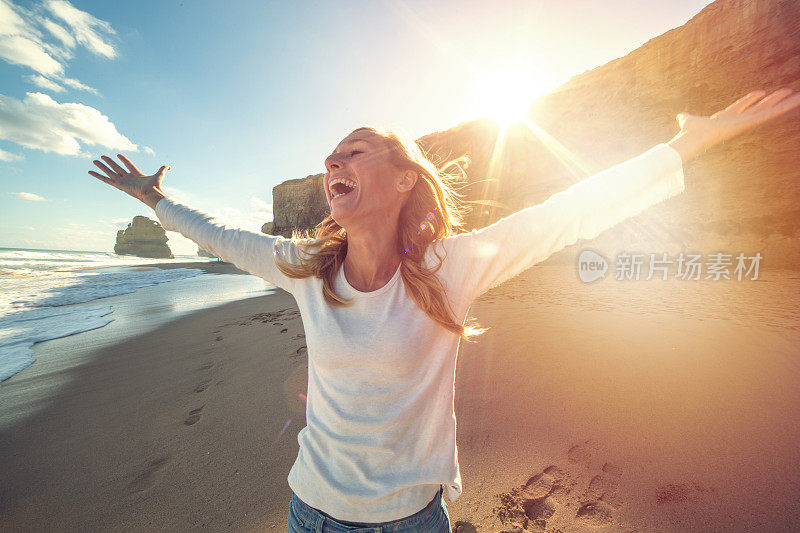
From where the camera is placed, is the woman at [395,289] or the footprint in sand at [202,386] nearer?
the woman at [395,289]

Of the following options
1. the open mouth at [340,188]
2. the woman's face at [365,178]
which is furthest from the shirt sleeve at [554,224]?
the open mouth at [340,188]

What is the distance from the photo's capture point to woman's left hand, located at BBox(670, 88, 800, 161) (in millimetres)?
1286

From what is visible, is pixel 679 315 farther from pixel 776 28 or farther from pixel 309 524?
pixel 776 28

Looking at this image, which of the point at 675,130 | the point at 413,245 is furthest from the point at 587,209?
the point at 675,130

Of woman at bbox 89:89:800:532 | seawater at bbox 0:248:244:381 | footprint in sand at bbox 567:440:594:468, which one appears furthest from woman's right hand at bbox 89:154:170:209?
seawater at bbox 0:248:244:381

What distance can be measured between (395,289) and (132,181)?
169cm

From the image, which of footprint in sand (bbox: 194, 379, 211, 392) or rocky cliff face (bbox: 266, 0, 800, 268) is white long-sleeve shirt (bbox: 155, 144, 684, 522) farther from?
rocky cliff face (bbox: 266, 0, 800, 268)

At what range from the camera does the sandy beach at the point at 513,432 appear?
210 centimetres

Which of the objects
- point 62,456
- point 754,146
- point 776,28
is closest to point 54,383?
point 62,456

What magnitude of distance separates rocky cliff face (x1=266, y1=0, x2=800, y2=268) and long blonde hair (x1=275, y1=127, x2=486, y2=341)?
9.56 metres

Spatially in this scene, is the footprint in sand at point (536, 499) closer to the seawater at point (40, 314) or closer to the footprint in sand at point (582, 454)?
the footprint in sand at point (582, 454)

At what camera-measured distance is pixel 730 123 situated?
1300 mm

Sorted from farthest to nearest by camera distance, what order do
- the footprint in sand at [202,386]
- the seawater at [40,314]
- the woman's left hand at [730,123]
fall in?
1. the seawater at [40,314]
2. the footprint in sand at [202,386]
3. the woman's left hand at [730,123]

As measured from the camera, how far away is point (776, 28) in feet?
39.7
